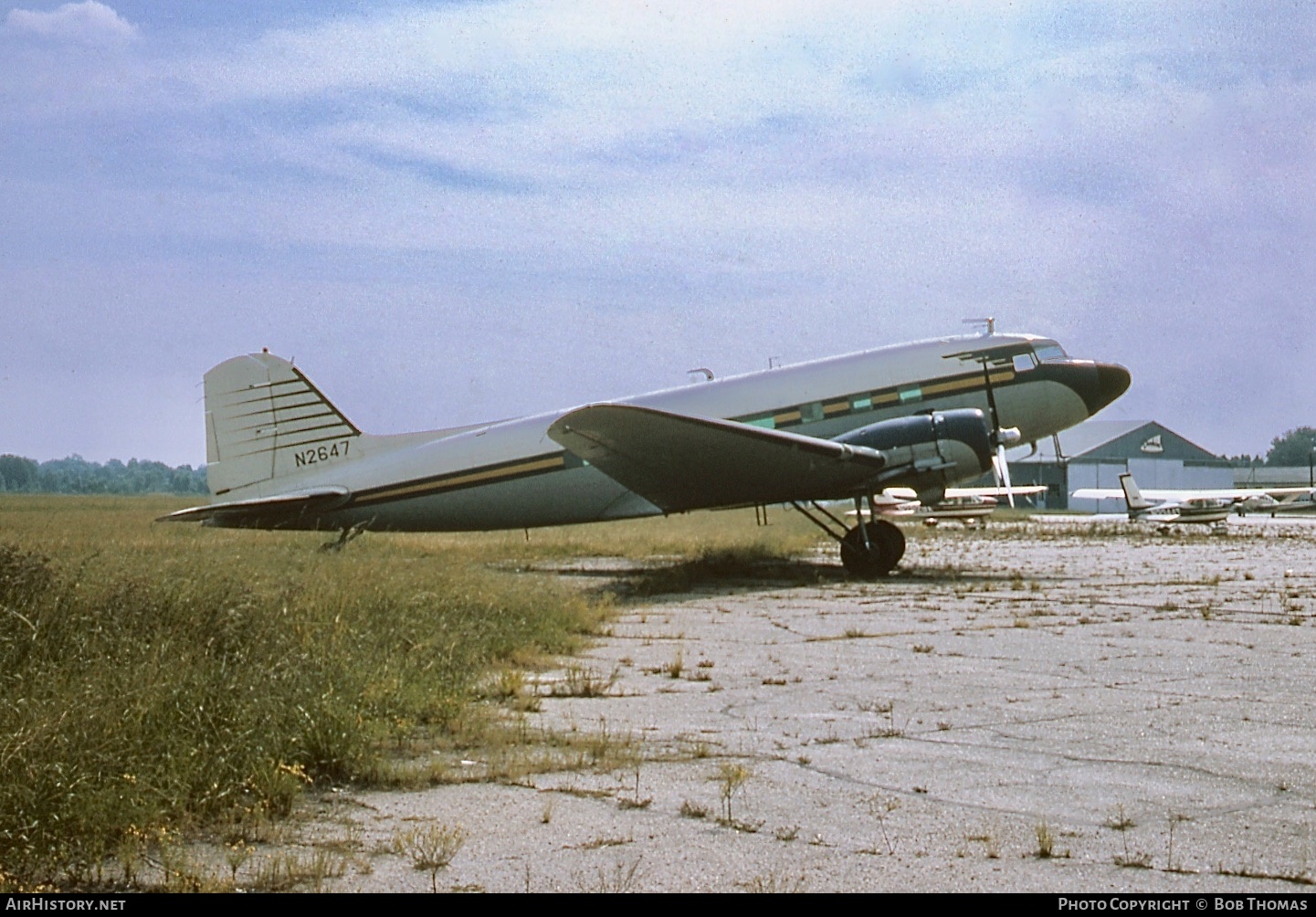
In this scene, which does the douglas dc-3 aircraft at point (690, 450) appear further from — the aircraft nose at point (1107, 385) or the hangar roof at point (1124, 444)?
the hangar roof at point (1124, 444)

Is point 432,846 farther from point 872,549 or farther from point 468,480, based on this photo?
point 468,480

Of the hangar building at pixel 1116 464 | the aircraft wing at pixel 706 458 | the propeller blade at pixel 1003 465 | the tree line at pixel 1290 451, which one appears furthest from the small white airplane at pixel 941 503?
the tree line at pixel 1290 451

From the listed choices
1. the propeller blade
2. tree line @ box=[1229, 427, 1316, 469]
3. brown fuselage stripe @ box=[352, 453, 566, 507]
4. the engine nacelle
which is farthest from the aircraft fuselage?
tree line @ box=[1229, 427, 1316, 469]

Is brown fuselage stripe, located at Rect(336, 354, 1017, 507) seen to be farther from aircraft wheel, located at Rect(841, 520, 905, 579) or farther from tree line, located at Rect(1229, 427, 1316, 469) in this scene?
tree line, located at Rect(1229, 427, 1316, 469)

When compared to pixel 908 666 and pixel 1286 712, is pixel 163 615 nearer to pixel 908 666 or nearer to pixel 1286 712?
pixel 908 666

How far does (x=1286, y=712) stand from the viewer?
690 cm

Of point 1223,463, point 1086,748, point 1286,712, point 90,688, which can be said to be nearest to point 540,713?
point 90,688

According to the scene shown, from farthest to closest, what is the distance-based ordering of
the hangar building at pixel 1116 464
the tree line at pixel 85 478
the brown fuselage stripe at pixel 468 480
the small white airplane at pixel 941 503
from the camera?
the hangar building at pixel 1116 464, the brown fuselage stripe at pixel 468 480, the small white airplane at pixel 941 503, the tree line at pixel 85 478

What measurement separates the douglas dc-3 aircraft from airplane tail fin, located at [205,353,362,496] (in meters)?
0.02

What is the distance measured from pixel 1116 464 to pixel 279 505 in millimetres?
74202

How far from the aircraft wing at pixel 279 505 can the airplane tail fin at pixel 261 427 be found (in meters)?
0.43

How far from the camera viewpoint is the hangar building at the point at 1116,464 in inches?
3211

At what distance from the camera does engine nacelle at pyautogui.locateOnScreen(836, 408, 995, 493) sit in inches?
658

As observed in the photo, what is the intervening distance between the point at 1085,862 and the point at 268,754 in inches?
133
